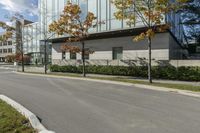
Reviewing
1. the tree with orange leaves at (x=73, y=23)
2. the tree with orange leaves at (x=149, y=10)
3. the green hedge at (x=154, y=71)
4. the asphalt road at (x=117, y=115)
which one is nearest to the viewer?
the asphalt road at (x=117, y=115)

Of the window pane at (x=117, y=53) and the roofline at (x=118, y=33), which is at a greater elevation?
the roofline at (x=118, y=33)

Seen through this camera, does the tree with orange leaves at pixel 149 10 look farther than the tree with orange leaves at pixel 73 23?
No

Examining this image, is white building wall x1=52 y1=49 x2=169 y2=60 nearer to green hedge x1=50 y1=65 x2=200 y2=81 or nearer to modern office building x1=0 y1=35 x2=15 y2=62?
green hedge x1=50 y1=65 x2=200 y2=81

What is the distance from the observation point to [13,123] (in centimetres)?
634

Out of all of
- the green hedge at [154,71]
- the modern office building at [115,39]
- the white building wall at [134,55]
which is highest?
the modern office building at [115,39]

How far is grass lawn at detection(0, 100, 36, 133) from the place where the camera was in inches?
231

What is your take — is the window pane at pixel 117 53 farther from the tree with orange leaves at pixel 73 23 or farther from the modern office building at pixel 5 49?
the modern office building at pixel 5 49

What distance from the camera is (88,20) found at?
75.4 ft

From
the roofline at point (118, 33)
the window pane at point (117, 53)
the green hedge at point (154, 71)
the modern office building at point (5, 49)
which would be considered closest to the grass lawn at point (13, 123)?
the green hedge at point (154, 71)

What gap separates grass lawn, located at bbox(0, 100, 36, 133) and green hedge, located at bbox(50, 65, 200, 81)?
14.7 metres

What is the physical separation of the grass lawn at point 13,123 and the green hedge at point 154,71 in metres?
14.7

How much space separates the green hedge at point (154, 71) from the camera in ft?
60.6

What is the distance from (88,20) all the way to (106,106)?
15280 mm

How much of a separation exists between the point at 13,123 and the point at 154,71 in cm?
1643
